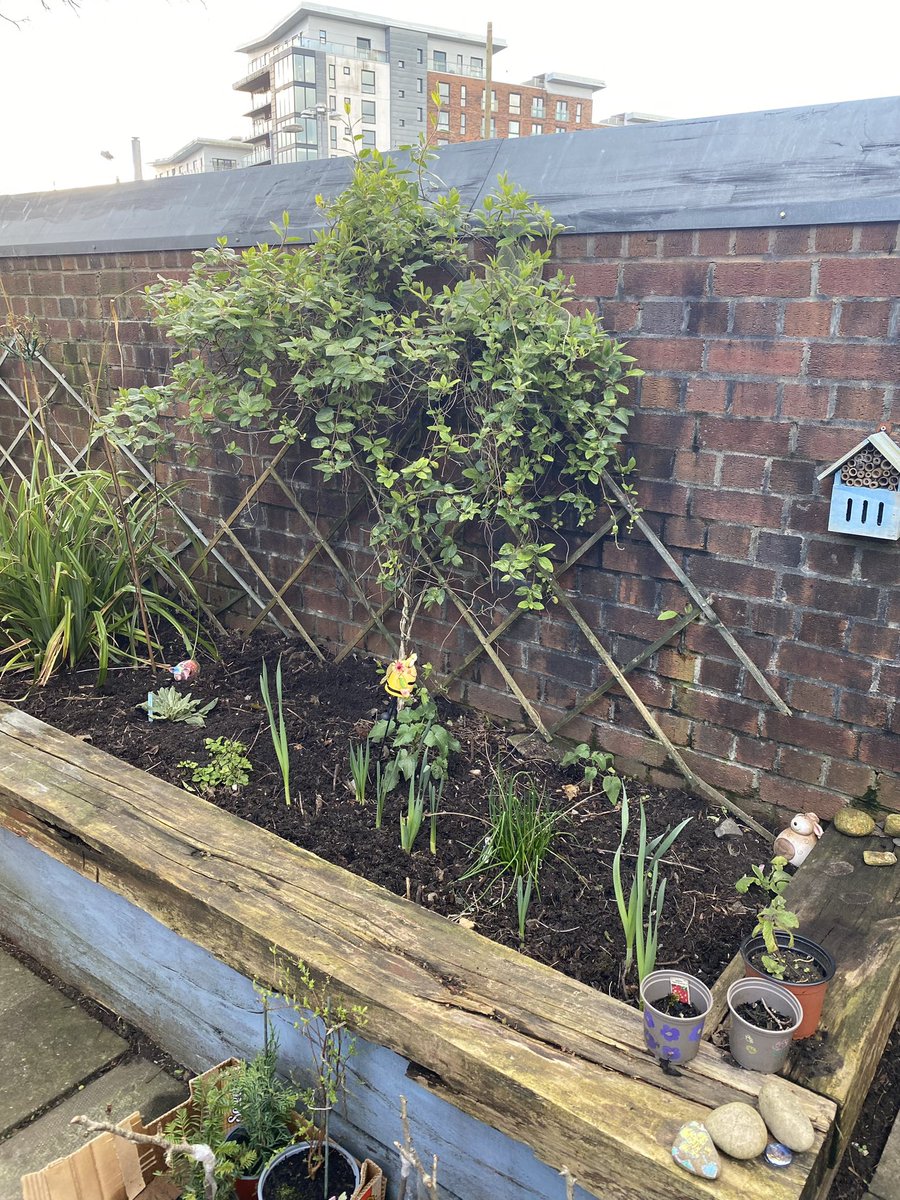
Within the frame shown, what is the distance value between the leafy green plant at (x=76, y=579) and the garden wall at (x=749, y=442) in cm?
157

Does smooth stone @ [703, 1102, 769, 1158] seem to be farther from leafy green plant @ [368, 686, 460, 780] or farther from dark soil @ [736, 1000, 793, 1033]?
leafy green plant @ [368, 686, 460, 780]

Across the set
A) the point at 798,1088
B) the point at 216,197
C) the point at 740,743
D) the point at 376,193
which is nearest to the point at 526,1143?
the point at 798,1088

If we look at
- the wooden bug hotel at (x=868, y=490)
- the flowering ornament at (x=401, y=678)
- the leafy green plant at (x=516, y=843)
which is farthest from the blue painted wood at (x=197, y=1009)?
the wooden bug hotel at (x=868, y=490)

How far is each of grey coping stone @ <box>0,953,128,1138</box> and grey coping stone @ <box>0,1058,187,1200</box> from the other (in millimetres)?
44

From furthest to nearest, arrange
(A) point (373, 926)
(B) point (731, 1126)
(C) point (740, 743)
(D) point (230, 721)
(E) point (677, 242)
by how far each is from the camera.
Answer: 1. (D) point (230, 721)
2. (C) point (740, 743)
3. (E) point (677, 242)
4. (A) point (373, 926)
5. (B) point (731, 1126)

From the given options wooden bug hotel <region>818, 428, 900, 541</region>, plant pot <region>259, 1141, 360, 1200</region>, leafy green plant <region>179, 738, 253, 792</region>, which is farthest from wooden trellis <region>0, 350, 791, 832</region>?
plant pot <region>259, 1141, 360, 1200</region>

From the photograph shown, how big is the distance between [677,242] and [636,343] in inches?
→ 9.7

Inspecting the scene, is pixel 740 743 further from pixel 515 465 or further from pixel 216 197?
pixel 216 197

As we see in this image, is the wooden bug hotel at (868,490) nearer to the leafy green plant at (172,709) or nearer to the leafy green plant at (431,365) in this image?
the leafy green plant at (431,365)

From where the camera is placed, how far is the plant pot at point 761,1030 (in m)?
1.30

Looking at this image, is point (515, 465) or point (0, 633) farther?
point (0, 633)

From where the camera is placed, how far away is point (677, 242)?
2.03 meters

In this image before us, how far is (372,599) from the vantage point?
9.68 ft

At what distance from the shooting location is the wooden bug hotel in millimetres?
1799
